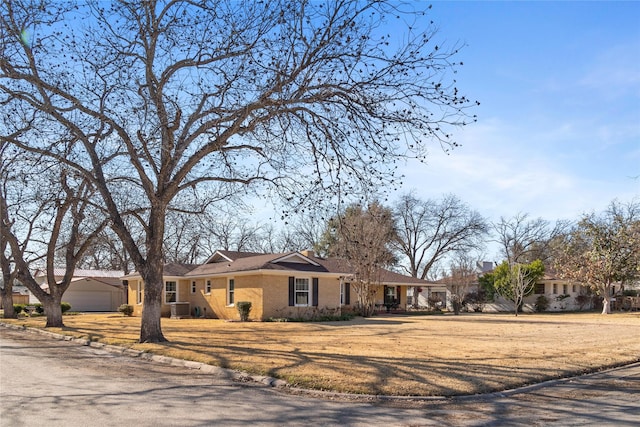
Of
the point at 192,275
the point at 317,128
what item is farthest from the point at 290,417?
the point at 192,275

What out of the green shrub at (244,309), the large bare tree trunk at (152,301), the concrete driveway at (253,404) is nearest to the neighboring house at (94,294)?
the green shrub at (244,309)

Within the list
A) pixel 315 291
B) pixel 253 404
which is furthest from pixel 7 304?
pixel 253 404

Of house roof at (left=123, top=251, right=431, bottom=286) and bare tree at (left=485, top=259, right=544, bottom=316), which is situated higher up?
house roof at (left=123, top=251, right=431, bottom=286)

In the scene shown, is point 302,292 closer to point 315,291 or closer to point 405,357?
point 315,291

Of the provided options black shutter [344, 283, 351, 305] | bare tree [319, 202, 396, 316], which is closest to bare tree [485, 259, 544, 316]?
bare tree [319, 202, 396, 316]

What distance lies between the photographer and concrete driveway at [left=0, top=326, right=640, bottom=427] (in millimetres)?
7418

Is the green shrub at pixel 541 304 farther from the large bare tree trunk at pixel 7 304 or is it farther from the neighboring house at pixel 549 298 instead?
the large bare tree trunk at pixel 7 304

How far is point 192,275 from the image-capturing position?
1335 inches

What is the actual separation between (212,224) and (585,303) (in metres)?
39.8

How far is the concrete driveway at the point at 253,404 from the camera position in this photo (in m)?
7.42

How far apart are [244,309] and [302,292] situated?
3567mm

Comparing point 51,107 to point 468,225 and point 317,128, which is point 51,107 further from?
point 468,225

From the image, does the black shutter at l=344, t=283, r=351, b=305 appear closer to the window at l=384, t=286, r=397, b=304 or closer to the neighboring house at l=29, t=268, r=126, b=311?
the window at l=384, t=286, r=397, b=304

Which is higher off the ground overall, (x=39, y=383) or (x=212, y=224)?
(x=212, y=224)
